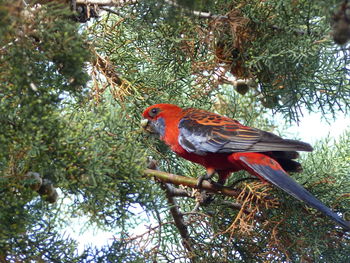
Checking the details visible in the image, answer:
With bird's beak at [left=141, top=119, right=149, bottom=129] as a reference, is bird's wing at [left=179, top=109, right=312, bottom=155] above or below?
below

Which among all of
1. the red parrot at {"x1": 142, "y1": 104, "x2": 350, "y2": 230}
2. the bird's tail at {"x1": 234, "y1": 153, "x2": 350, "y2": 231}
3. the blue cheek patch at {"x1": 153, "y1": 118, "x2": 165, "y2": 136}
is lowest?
the bird's tail at {"x1": 234, "y1": 153, "x2": 350, "y2": 231}

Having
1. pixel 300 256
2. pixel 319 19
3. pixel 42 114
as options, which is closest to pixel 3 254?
pixel 42 114

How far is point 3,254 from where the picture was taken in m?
1.70

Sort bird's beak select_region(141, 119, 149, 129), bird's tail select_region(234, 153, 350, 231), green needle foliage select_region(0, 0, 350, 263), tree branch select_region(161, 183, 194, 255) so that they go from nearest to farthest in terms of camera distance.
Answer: green needle foliage select_region(0, 0, 350, 263)
bird's tail select_region(234, 153, 350, 231)
tree branch select_region(161, 183, 194, 255)
bird's beak select_region(141, 119, 149, 129)

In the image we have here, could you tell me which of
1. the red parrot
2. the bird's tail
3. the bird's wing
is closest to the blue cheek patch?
the red parrot

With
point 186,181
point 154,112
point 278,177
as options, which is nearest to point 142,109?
point 154,112

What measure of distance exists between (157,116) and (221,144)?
36 centimetres

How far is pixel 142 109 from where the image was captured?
2.79 metres

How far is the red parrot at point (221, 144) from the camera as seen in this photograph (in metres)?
2.50

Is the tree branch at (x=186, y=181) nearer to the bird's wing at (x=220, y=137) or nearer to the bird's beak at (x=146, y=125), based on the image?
the bird's wing at (x=220, y=137)

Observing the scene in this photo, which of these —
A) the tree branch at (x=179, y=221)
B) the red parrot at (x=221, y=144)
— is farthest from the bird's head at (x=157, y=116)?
the tree branch at (x=179, y=221)

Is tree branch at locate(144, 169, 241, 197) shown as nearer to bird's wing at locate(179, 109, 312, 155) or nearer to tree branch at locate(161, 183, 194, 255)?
tree branch at locate(161, 183, 194, 255)

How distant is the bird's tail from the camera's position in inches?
85.4

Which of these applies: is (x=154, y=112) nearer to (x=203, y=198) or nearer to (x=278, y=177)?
(x=203, y=198)
